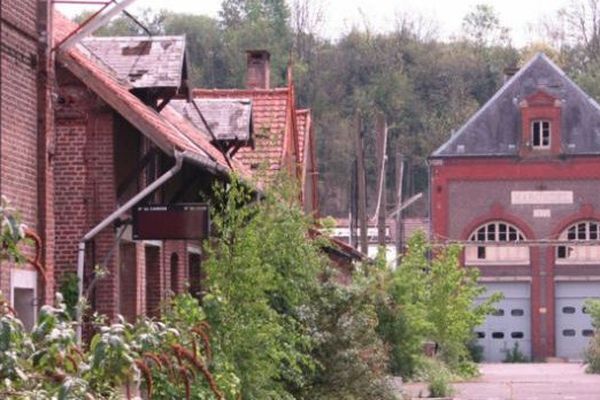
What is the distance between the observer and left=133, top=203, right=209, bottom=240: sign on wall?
21.0m

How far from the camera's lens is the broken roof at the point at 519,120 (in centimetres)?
7056

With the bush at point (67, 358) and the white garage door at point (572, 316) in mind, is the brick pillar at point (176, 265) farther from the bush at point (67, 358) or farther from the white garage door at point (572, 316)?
the white garage door at point (572, 316)

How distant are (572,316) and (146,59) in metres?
47.1

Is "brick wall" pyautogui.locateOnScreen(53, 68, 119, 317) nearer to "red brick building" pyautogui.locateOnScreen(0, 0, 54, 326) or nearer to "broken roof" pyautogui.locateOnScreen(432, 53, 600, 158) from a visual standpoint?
"red brick building" pyautogui.locateOnScreen(0, 0, 54, 326)

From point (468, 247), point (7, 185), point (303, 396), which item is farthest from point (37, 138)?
point (468, 247)

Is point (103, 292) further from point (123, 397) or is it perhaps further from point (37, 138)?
point (123, 397)

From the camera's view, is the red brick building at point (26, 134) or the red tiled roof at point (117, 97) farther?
the red tiled roof at point (117, 97)

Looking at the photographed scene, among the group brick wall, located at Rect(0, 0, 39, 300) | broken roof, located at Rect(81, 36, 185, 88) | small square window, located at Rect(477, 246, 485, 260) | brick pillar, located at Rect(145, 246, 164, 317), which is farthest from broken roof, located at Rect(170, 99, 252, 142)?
small square window, located at Rect(477, 246, 485, 260)

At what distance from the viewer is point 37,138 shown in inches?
704

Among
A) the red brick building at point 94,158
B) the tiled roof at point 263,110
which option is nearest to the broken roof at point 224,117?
the red brick building at point 94,158

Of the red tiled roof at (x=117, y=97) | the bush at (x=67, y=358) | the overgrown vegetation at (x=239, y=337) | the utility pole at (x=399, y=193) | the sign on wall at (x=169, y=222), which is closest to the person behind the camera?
the bush at (x=67, y=358)

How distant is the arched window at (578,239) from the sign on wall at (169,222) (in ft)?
162

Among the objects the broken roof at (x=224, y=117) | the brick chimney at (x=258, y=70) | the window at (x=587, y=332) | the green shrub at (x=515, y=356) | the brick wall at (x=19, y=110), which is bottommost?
the green shrub at (x=515, y=356)

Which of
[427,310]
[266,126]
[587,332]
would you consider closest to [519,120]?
[587,332]
